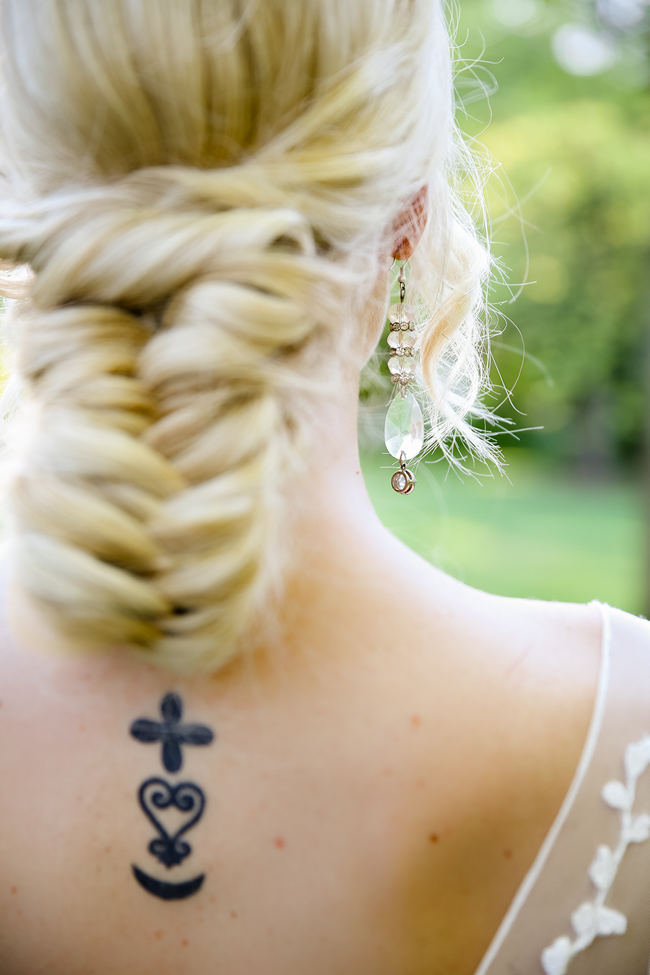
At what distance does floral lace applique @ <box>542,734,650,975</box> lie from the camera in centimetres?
116

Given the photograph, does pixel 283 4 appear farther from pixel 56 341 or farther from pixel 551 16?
pixel 551 16

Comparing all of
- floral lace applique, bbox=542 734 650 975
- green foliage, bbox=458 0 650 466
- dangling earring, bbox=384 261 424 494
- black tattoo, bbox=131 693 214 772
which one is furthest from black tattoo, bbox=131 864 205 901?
green foliage, bbox=458 0 650 466

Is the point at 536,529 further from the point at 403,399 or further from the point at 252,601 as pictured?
the point at 252,601

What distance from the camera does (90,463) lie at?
0.95m

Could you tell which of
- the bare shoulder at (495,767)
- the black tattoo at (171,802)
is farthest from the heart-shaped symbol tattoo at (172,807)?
the bare shoulder at (495,767)

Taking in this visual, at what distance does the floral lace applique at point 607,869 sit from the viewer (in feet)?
3.79

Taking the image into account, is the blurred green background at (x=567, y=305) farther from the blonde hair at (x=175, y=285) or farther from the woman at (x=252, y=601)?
the blonde hair at (x=175, y=285)

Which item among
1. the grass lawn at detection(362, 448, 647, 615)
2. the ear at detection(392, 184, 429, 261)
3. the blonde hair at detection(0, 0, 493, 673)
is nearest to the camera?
the blonde hair at detection(0, 0, 493, 673)

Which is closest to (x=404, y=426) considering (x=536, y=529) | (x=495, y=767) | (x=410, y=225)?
(x=410, y=225)

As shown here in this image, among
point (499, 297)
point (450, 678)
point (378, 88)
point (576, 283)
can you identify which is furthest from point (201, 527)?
point (576, 283)

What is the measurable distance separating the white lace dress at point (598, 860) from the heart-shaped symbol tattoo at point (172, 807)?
388 millimetres

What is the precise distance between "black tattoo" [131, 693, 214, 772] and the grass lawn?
15.8 feet

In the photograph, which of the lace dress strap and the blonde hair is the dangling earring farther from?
the lace dress strap

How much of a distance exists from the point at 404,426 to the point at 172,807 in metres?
0.70
